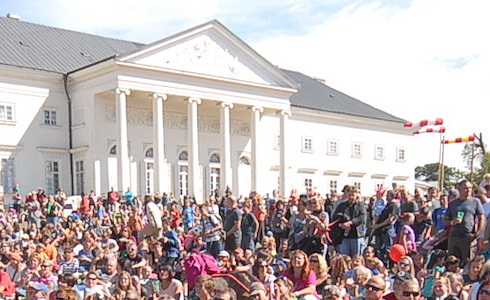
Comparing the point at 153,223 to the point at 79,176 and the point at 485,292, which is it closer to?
the point at 485,292

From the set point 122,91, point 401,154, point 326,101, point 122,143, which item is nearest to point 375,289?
point 122,143

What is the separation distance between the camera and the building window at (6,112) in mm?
29141

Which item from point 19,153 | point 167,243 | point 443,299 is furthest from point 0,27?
point 443,299

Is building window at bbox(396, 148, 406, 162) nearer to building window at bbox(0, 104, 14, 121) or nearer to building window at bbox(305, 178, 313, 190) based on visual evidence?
building window at bbox(305, 178, 313, 190)

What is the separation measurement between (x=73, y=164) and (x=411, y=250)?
78.5ft

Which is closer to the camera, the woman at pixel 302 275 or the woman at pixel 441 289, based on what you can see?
the woman at pixel 441 289

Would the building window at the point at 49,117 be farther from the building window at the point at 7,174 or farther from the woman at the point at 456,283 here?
the woman at the point at 456,283

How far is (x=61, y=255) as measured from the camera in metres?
12.6

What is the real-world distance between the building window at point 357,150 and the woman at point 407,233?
32.1 metres

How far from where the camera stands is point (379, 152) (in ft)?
145

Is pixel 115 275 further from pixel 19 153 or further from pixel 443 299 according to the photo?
pixel 19 153

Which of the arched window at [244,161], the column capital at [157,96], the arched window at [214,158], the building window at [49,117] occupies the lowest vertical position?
the arched window at [244,161]

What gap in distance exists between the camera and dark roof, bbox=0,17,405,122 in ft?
101

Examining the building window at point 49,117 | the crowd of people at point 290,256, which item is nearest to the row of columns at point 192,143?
the building window at point 49,117
